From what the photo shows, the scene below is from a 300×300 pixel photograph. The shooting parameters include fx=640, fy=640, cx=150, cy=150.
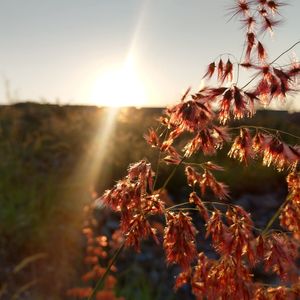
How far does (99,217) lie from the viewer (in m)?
7.11

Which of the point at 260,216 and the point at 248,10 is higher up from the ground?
the point at 248,10

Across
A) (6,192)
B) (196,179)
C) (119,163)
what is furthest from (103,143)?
(196,179)

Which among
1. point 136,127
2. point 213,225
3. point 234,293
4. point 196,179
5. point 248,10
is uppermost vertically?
point 136,127

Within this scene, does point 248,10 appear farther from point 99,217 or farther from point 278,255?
point 99,217

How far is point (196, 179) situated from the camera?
7.38ft

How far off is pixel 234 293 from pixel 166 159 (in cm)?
50

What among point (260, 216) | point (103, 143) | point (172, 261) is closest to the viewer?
point (172, 261)

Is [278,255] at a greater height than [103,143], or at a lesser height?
lesser

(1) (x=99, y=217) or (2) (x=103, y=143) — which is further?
(2) (x=103, y=143)

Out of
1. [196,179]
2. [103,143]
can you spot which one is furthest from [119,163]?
[196,179]

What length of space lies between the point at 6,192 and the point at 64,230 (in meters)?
1.12

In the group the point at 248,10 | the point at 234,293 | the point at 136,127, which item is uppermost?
the point at 136,127

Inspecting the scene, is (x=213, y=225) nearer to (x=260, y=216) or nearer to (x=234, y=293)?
(x=234, y=293)

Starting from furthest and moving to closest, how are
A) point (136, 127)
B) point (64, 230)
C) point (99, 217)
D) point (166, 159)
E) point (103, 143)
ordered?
1. point (136, 127)
2. point (103, 143)
3. point (99, 217)
4. point (64, 230)
5. point (166, 159)
